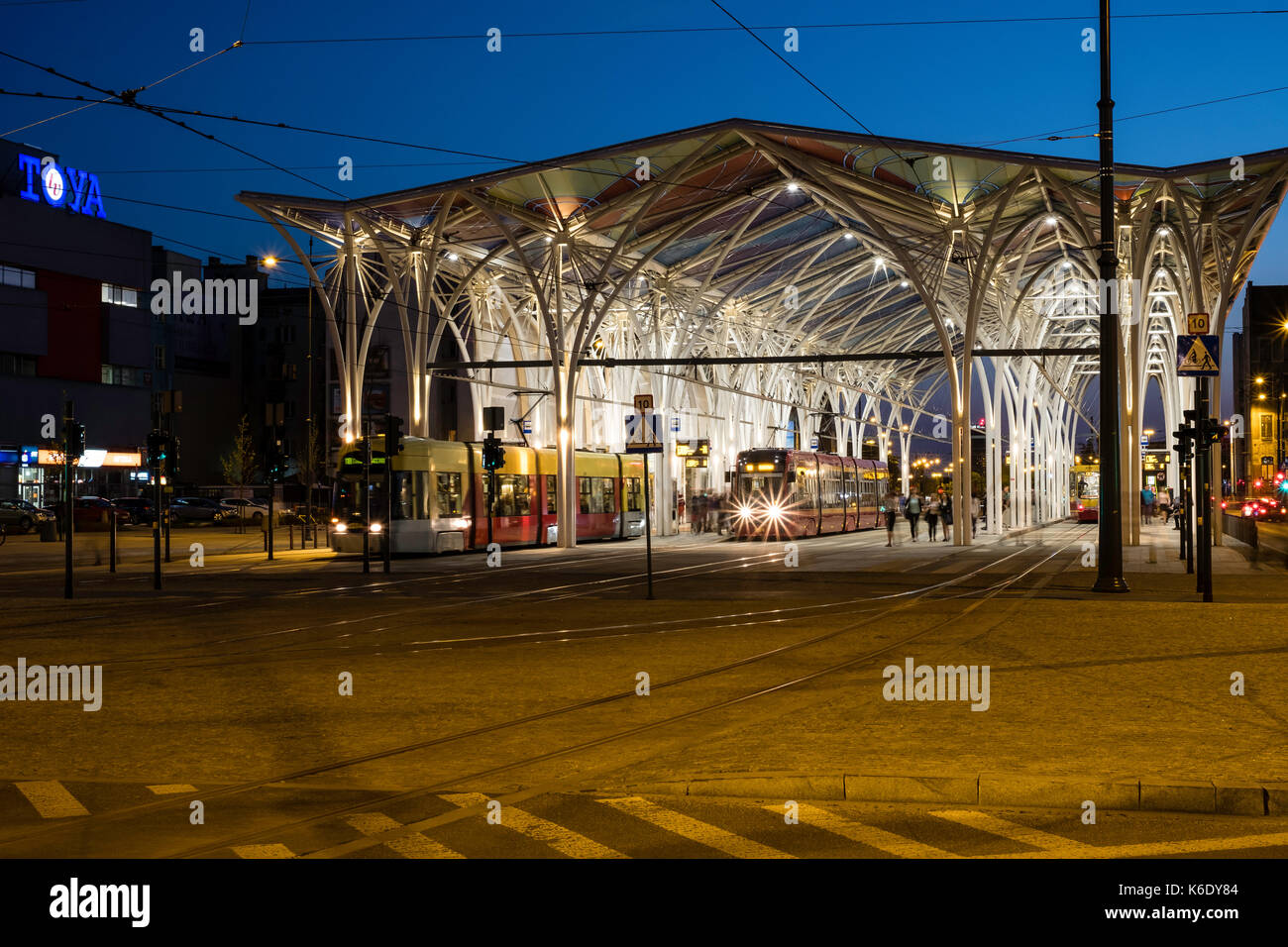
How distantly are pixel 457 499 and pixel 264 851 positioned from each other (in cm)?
2959

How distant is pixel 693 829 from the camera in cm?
621

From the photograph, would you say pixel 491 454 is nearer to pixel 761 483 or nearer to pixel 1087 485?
pixel 761 483

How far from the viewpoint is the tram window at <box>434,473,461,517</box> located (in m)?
34.2

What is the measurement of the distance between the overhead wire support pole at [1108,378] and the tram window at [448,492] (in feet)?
62.1

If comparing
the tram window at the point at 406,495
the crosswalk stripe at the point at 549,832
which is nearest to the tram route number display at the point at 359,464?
the tram window at the point at 406,495

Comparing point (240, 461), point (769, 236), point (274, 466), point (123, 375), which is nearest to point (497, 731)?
point (274, 466)

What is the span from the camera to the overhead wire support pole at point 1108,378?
64.8 ft

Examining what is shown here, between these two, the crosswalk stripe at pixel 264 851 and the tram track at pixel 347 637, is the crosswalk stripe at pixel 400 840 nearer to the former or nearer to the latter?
the crosswalk stripe at pixel 264 851

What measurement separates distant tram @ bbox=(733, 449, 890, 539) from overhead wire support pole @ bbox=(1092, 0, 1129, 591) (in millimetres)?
23937

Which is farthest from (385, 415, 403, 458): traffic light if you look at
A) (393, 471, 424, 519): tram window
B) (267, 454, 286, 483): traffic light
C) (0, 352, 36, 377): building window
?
(0, 352, 36, 377): building window

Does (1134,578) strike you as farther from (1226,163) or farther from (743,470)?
(743,470)

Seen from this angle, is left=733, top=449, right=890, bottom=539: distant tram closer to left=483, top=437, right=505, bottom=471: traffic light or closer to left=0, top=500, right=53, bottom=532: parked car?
left=483, top=437, right=505, bottom=471: traffic light

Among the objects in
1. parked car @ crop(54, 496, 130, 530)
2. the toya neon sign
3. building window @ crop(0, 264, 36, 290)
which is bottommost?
parked car @ crop(54, 496, 130, 530)

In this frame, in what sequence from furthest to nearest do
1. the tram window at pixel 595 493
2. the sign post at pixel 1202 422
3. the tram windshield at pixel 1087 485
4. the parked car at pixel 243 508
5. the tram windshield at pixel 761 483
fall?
1. the tram windshield at pixel 1087 485
2. the parked car at pixel 243 508
3. the tram windshield at pixel 761 483
4. the tram window at pixel 595 493
5. the sign post at pixel 1202 422
